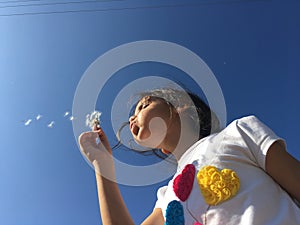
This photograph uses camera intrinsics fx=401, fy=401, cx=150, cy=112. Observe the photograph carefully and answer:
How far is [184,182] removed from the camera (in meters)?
0.45

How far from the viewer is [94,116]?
28.9 inches

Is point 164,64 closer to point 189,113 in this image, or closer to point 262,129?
point 189,113

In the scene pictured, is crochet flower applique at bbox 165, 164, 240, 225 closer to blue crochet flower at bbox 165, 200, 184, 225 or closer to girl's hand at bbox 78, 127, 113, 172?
blue crochet flower at bbox 165, 200, 184, 225

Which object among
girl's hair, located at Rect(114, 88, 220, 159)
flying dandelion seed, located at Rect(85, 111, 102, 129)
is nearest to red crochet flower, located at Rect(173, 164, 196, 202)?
girl's hair, located at Rect(114, 88, 220, 159)

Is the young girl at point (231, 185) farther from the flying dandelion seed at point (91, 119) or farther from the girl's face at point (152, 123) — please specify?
the flying dandelion seed at point (91, 119)

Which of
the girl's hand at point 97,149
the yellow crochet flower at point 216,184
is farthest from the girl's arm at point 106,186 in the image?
the yellow crochet flower at point 216,184

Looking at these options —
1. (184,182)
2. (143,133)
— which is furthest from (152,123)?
(184,182)

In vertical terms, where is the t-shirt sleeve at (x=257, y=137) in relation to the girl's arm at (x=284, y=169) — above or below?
above

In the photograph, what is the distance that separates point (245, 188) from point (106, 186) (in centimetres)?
19

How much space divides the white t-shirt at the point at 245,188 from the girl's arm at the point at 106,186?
0.07 metres

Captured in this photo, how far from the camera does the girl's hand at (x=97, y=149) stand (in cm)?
57

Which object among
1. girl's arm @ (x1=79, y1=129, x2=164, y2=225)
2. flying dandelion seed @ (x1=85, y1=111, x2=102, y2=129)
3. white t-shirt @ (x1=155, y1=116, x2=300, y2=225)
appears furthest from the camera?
flying dandelion seed @ (x1=85, y1=111, x2=102, y2=129)

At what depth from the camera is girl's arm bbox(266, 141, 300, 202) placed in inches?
15.9

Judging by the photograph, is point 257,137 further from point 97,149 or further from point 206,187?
point 97,149
